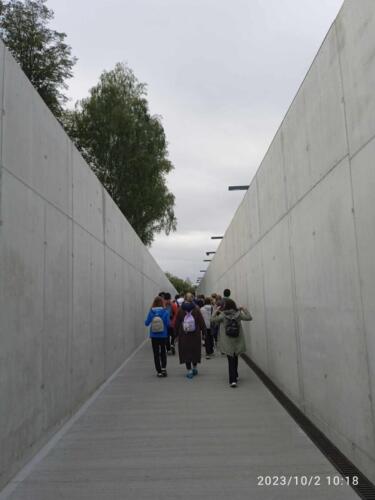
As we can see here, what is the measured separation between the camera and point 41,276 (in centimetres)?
493

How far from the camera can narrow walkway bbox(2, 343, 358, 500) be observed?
3.68 metres

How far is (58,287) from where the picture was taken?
5562 millimetres

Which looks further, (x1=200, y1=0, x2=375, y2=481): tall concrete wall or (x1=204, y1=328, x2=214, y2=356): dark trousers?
(x1=204, y1=328, x2=214, y2=356): dark trousers

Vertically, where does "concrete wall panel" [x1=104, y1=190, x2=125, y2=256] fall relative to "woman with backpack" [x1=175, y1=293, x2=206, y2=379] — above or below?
above

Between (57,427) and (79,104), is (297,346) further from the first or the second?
(79,104)

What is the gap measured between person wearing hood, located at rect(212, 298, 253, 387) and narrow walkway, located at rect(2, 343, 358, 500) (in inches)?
25.8

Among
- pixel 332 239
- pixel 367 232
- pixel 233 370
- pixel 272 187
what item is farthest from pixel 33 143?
pixel 233 370

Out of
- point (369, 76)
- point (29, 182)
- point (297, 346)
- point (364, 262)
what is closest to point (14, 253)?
point (29, 182)

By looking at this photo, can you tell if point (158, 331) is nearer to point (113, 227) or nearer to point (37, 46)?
point (113, 227)

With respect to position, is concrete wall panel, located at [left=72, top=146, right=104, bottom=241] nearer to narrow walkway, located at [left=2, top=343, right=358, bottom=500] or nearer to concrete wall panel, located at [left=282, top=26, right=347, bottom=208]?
narrow walkway, located at [left=2, top=343, right=358, bottom=500]

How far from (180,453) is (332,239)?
8.32 ft

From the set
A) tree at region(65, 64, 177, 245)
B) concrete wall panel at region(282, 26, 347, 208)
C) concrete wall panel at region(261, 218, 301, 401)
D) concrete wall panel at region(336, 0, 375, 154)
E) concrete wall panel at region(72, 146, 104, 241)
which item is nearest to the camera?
concrete wall panel at region(336, 0, 375, 154)

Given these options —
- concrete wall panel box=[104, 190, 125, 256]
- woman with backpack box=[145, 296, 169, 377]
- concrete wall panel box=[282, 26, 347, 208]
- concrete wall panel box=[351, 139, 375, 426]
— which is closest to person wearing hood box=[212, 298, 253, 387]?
woman with backpack box=[145, 296, 169, 377]

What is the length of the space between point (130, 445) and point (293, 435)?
173 cm
